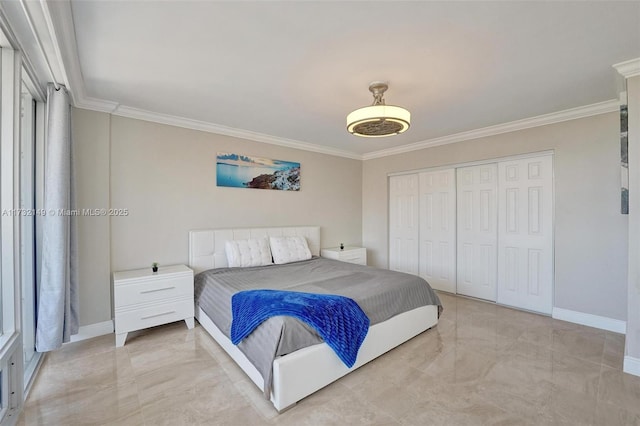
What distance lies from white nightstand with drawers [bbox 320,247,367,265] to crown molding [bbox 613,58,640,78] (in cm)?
355

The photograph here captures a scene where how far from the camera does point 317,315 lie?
2020 mm

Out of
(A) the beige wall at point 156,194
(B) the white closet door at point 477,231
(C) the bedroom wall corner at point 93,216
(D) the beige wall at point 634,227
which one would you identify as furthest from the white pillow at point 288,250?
(D) the beige wall at point 634,227

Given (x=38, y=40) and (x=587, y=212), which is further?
(x=587, y=212)

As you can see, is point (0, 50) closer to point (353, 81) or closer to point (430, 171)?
point (353, 81)

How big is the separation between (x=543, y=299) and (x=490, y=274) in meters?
0.62

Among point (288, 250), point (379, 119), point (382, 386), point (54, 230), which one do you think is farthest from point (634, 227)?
point (54, 230)

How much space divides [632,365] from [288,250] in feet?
11.2

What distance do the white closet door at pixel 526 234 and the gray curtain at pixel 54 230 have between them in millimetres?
4791

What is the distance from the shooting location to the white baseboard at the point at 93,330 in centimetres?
275

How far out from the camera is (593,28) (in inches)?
68.4

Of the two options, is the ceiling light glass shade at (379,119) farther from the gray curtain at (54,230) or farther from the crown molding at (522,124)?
the gray curtain at (54,230)

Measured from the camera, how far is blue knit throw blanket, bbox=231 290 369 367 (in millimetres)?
1975

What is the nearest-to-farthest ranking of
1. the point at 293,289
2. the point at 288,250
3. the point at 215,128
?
the point at 293,289
the point at 215,128
the point at 288,250

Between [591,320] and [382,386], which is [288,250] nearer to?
[382,386]
